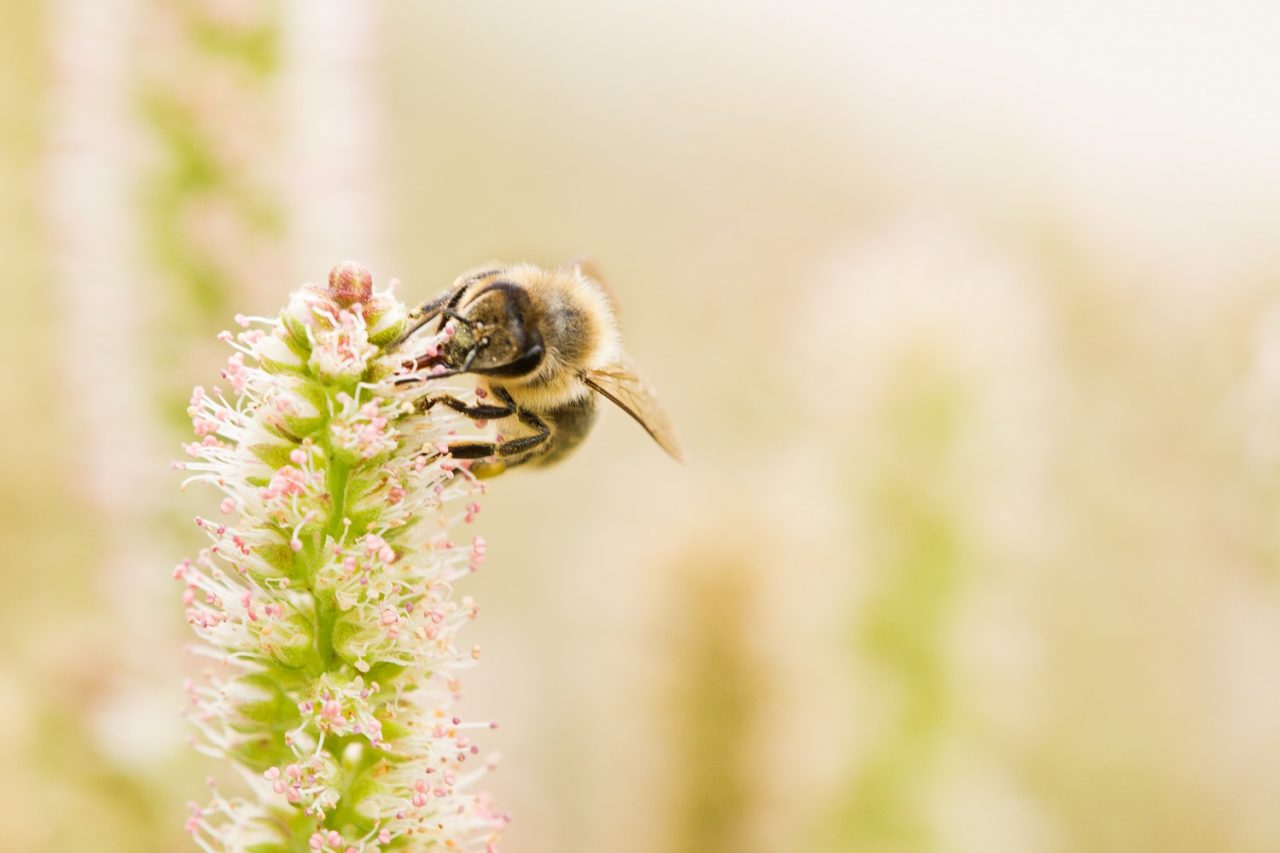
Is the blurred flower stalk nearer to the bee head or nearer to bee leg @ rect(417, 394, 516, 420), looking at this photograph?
bee leg @ rect(417, 394, 516, 420)

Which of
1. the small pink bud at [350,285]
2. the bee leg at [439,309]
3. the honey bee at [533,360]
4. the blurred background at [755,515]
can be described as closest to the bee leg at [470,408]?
the honey bee at [533,360]

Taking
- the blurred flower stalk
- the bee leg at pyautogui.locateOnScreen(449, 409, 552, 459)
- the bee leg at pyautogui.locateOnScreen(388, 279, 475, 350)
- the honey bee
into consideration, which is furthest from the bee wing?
the blurred flower stalk

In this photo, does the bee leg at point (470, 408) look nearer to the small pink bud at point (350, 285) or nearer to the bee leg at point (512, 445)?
the bee leg at point (512, 445)

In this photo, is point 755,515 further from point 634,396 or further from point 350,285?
point 350,285

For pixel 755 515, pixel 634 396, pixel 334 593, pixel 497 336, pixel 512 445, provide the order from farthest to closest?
pixel 755 515 < pixel 634 396 < pixel 512 445 < pixel 497 336 < pixel 334 593

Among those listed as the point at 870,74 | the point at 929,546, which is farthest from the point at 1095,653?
the point at 870,74

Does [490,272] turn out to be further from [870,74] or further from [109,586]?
[870,74]

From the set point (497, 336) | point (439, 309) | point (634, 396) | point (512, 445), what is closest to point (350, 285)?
point (439, 309)
